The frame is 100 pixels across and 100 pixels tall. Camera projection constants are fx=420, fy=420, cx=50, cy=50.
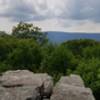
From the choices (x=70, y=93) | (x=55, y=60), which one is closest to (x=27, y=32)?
(x=55, y=60)

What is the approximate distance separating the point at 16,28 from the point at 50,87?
50647mm

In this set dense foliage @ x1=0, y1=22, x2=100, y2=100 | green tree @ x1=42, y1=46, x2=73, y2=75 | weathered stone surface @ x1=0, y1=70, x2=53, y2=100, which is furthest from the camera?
green tree @ x1=42, y1=46, x2=73, y2=75

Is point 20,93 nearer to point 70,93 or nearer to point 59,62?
point 70,93

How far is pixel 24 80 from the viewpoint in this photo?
16.8m

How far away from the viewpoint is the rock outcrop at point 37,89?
49.9 ft

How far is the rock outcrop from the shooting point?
15211 mm

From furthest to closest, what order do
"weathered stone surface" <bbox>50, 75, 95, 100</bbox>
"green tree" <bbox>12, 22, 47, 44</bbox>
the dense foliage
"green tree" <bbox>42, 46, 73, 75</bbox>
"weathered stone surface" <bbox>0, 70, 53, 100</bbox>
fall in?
"green tree" <bbox>12, 22, 47, 44</bbox>
"green tree" <bbox>42, 46, 73, 75</bbox>
the dense foliage
"weathered stone surface" <bbox>0, 70, 53, 100</bbox>
"weathered stone surface" <bbox>50, 75, 95, 100</bbox>

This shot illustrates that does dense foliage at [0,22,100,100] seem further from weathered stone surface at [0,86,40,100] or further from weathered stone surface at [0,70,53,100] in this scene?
weathered stone surface at [0,86,40,100]

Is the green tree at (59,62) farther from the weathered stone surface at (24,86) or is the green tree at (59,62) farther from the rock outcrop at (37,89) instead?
the rock outcrop at (37,89)

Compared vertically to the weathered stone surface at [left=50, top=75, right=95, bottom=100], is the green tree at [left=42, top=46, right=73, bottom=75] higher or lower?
lower

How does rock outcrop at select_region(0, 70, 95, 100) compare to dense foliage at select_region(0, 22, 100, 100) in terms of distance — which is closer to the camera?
rock outcrop at select_region(0, 70, 95, 100)

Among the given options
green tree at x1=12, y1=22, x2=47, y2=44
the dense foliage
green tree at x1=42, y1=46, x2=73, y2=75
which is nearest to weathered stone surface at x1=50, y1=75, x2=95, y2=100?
the dense foliage

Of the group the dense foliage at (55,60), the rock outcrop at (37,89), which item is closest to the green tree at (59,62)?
the dense foliage at (55,60)

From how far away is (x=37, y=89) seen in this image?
15.8m
